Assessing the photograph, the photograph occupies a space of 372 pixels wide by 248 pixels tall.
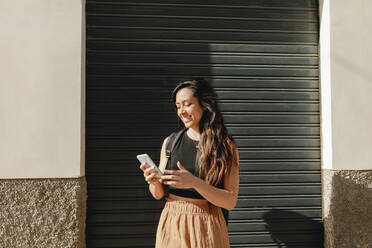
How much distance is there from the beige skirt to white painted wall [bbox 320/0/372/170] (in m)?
2.02

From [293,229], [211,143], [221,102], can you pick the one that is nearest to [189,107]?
[211,143]

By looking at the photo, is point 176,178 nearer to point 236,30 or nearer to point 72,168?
point 72,168

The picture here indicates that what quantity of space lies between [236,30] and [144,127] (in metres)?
1.71

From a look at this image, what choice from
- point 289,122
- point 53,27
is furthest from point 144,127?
point 289,122

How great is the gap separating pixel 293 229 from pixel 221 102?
6.01 feet

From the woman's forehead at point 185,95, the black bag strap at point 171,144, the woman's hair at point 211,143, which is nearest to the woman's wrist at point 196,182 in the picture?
the woman's hair at point 211,143

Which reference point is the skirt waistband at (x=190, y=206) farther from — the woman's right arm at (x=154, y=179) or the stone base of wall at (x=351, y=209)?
the stone base of wall at (x=351, y=209)

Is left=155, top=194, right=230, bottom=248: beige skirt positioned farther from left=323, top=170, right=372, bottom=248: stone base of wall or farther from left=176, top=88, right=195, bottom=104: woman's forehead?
left=323, top=170, right=372, bottom=248: stone base of wall

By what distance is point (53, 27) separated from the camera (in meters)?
3.75

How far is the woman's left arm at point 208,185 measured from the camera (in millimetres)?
2395

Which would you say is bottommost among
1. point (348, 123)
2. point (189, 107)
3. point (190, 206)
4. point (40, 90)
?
point (190, 206)

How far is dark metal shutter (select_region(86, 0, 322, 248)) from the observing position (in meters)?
4.08

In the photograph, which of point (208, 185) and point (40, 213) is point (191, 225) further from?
point (40, 213)

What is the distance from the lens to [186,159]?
267 cm
